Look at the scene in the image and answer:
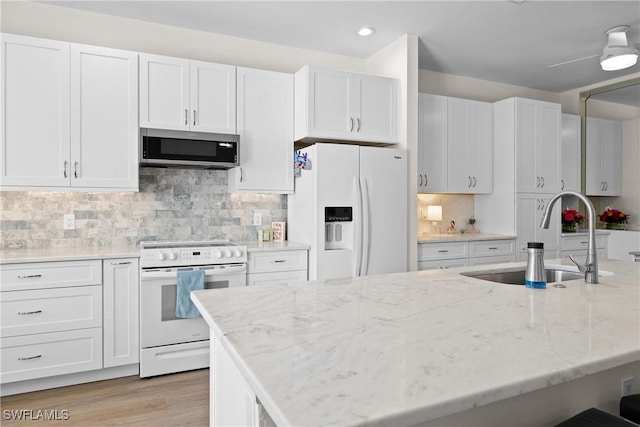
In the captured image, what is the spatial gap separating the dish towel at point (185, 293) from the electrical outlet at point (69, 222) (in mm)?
1010

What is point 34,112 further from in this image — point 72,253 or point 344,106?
point 344,106

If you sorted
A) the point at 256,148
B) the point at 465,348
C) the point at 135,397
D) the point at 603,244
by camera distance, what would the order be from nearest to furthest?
1. the point at 465,348
2. the point at 135,397
3. the point at 256,148
4. the point at 603,244

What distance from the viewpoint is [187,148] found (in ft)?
11.0

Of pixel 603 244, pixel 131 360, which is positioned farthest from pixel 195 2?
pixel 603 244

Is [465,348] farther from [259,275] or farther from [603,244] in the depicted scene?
[603,244]

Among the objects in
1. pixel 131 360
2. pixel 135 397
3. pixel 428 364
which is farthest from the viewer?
pixel 131 360

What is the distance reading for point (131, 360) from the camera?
3.05 m

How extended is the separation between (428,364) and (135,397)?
2.49m

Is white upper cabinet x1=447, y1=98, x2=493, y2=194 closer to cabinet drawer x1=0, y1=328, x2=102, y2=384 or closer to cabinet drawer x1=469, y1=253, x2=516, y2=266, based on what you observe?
cabinet drawer x1=469, y1=253, x2=516, y2=266

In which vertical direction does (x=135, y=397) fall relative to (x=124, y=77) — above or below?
below

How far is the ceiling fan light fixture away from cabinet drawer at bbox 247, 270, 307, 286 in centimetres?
321

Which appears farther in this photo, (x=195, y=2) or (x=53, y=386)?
(x=195, y=2)

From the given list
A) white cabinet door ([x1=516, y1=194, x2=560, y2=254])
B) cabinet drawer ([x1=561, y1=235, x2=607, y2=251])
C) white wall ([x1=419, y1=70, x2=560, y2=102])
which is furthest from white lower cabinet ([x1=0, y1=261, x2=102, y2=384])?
cabinet drawer ([x1=561, y1=235, x2=607, y2=251])

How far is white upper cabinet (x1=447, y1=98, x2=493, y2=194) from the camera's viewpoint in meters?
4.51
